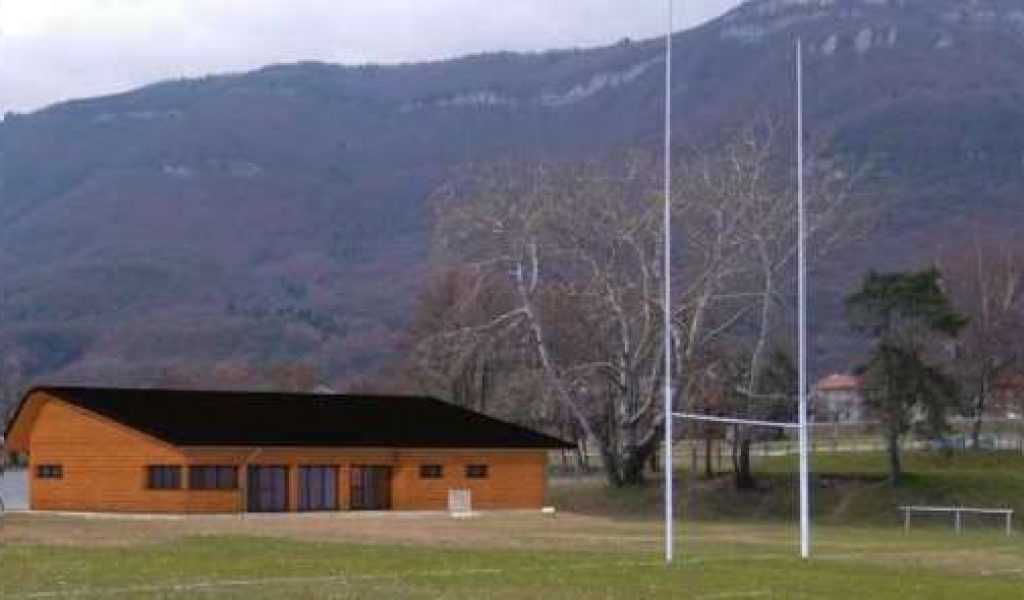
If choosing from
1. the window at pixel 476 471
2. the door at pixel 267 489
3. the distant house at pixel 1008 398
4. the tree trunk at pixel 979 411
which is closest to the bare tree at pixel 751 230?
the window at pixel 476 471

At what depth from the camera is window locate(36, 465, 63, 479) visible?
168 ft

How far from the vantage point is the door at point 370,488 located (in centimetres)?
5262

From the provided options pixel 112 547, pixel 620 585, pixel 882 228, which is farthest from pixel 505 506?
pixel 882 228

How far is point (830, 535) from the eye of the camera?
4275 cm

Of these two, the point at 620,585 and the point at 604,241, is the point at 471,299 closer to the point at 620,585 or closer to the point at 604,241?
the point at 604,241

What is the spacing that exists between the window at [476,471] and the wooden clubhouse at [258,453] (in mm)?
28

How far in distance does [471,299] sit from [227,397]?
9.77 meters

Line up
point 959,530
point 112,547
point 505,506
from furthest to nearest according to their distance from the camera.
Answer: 1. point 505,506
2. point 959,530
3. point 112,547

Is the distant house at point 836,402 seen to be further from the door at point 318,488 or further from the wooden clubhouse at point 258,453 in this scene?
the door at point 318,488

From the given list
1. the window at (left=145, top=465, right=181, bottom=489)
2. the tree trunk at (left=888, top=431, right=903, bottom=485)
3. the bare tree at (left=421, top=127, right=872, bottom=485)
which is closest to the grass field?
the window at (left=145, top=465, right=181, bottom=489)

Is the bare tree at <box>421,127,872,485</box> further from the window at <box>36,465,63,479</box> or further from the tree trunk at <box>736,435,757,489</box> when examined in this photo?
the window at <box>36,465,63,479</box>

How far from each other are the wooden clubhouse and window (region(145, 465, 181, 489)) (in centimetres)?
3

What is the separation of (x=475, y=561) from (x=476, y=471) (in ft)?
91.3

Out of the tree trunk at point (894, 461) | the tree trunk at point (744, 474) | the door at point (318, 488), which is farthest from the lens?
the tree trunk at point (744, 474)
